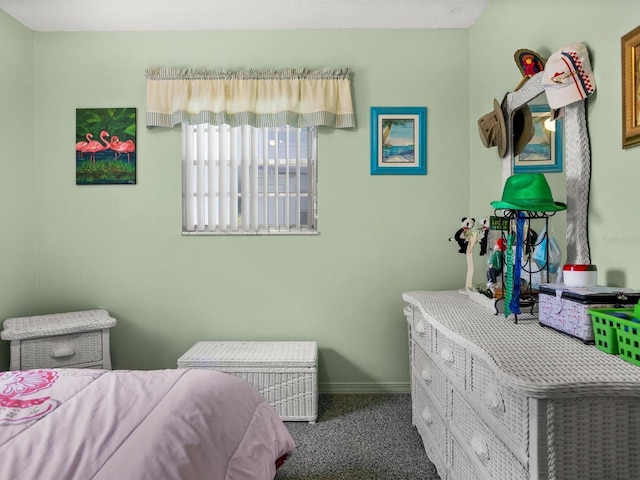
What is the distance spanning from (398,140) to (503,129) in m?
0.83

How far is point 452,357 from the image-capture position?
1.75 meters

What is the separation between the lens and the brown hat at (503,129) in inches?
86.3

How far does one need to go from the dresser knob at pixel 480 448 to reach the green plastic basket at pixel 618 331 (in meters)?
0.49

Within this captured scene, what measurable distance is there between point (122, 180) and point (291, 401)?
1.95m

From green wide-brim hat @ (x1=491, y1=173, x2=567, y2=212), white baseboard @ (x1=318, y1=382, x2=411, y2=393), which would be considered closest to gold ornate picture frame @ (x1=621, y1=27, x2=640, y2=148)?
green wide-brim hat @ (x1=491, y1=173, x2=567, y2=212)

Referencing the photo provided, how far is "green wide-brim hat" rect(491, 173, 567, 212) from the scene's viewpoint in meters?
1.74

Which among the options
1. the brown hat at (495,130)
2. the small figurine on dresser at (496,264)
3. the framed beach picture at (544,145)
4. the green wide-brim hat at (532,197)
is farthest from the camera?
the brown hat at (495,130)

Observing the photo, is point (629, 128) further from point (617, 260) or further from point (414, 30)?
point (414, 30)

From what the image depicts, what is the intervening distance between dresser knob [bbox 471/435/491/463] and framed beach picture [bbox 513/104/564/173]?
3.83ft

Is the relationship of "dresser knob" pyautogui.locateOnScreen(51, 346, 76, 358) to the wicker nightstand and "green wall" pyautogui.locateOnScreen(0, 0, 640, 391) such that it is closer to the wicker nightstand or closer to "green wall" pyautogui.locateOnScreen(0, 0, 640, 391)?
the wicker nightstand

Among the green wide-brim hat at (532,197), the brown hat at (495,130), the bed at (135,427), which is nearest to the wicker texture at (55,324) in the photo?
the bed at (135,427)

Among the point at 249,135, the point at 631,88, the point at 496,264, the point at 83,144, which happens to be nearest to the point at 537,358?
the point at 496,264

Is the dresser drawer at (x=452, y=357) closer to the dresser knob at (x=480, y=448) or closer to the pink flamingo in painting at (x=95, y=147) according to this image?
the dresser knob at (x=480, y=448)

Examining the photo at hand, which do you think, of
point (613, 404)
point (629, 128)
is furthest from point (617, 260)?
point (613, 404)
